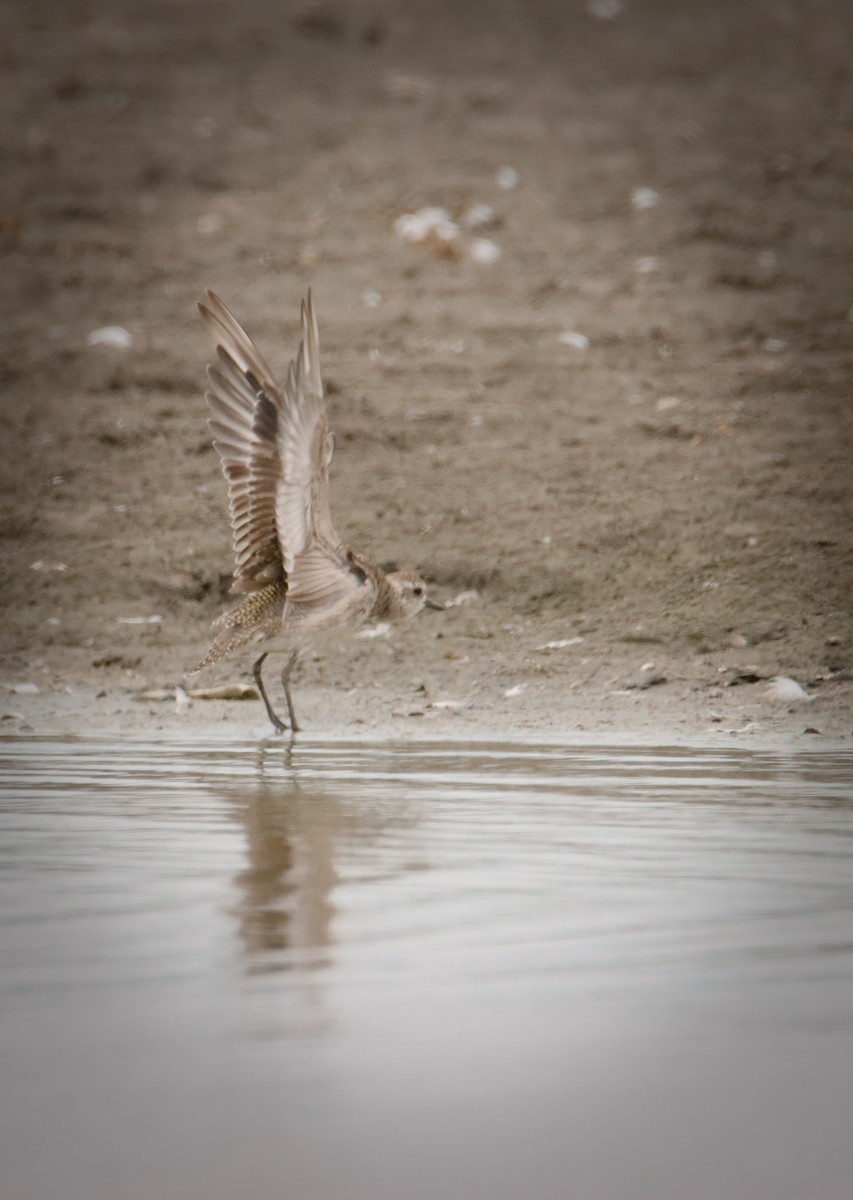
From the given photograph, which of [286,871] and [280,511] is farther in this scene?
[280,511]

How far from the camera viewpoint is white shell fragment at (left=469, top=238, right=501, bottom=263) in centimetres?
1310

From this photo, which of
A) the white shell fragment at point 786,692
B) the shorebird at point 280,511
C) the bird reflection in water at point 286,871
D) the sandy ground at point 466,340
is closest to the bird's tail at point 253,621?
the shorebird at point 280,511

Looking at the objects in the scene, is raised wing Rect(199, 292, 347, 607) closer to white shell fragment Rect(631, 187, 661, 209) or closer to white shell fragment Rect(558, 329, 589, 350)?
white shell fragment Rect(558, 329, 589, 350)

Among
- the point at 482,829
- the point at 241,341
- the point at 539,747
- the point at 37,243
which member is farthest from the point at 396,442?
the point at 482,829

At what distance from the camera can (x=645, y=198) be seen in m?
14.2

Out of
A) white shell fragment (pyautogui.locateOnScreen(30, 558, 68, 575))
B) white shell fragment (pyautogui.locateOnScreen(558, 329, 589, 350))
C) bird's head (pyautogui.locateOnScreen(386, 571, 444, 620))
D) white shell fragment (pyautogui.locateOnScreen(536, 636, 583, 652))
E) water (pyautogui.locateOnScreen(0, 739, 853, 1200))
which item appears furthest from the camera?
white shell fragment (pyautogui.locateOnScreen(558, 329, 589, 350))

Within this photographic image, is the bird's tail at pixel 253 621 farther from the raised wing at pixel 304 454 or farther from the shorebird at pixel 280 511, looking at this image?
the raised wing at pixel 304 454

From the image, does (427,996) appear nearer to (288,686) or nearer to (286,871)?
(286,871)

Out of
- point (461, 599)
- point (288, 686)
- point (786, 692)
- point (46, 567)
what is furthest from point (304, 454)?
point (46, 567)

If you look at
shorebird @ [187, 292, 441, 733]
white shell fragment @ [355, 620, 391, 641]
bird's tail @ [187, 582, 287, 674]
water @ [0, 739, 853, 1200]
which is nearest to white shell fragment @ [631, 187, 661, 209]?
white shell fragment @ [355, 620, 391, 641]

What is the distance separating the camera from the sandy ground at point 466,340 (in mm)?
8016

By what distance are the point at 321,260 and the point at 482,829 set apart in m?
9.27

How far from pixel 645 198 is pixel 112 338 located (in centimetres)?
442

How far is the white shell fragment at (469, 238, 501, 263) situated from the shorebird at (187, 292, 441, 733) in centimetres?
570
